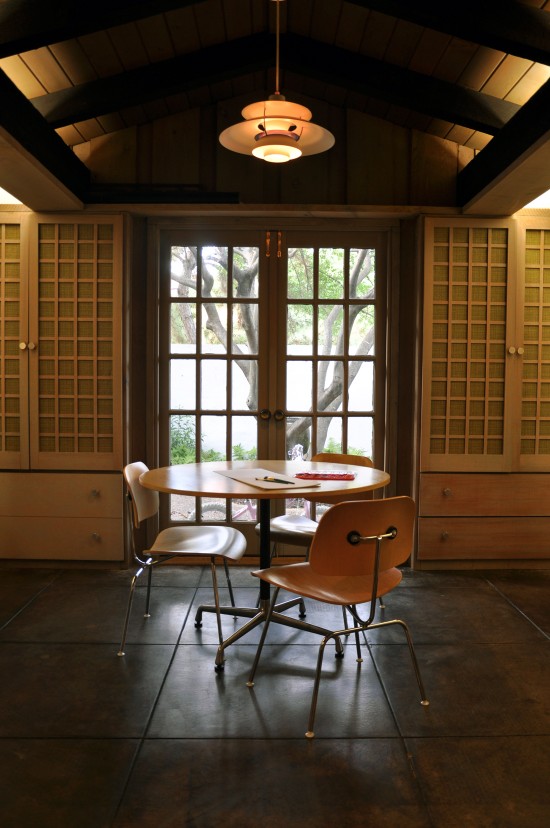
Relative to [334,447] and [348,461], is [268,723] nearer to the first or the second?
[348,461]

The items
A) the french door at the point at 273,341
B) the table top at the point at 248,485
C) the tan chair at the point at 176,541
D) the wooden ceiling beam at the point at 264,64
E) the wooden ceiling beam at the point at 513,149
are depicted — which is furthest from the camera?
the french door at the point at 273,341

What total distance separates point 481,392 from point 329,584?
2475 mm

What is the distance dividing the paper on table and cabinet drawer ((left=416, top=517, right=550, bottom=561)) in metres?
1.62

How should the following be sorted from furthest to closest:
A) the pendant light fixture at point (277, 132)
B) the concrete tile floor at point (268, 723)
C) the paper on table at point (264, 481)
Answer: the paper on table at point (264, 481), the pendant light fixture at point (277, 132), the concrete tile floor at point (268, 723)

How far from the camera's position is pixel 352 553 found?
8.21ft

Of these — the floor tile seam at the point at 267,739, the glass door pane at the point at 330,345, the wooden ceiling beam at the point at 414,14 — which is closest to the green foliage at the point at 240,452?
the glass door pane at the point at 330,345

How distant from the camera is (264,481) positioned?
127 inches

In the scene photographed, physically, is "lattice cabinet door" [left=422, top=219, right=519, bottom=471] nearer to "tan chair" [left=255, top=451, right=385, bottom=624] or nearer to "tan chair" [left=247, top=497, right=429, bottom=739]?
"tan chair" [left=255, top=451, right=385, bottom=624]

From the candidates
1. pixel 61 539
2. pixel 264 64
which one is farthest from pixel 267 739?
pixel 264 64

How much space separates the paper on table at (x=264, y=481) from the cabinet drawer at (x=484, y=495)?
1.55 meters

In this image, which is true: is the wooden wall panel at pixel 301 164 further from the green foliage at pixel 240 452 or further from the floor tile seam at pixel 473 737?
the floor tile seam at pixel 473 737

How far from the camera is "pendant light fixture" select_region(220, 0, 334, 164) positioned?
2748 millimetres

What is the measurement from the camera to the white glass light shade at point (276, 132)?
2.75m

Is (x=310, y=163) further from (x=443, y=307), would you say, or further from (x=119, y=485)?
(x=119, y=485)
